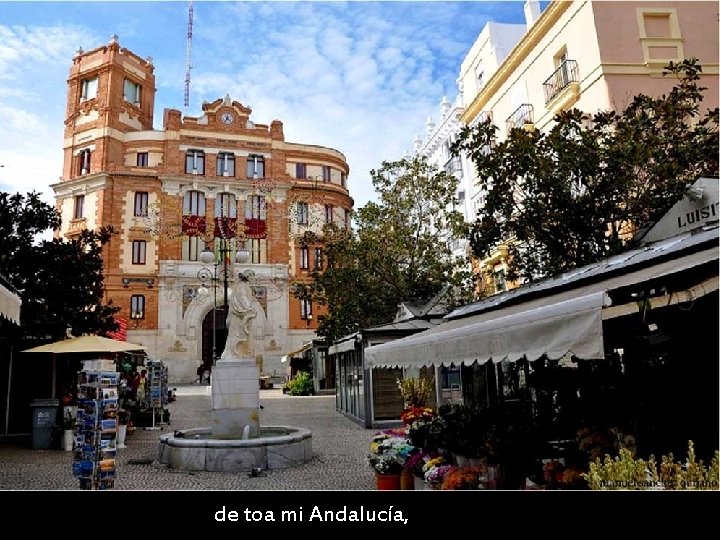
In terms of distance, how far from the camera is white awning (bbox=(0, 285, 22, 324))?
26.3 ft

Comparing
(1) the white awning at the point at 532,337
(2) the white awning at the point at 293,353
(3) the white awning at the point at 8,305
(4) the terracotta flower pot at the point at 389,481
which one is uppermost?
(2) the white awning at the point at 293,353

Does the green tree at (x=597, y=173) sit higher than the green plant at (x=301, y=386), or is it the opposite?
the green tree at (x=597, y=173)

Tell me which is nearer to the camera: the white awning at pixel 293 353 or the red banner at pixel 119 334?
the red banner at pixel 119 334

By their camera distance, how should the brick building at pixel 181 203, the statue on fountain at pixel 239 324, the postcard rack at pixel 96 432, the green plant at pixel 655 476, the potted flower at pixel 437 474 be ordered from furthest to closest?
the brick building at pixel 181 203 < the statue on fountain at pixel 239 324 < the postcard rack at pixel 96 432 < the potted flower at pixel 437 474 < the green plant at pixel 655 476

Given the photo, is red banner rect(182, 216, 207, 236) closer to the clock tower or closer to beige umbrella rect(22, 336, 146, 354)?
the clock tower

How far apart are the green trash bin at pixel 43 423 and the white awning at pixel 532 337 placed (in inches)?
374

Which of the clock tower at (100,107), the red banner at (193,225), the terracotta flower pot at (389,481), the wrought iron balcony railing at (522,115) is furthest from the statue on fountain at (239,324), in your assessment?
the clock tower at (100,107)

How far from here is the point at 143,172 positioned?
38.5 metres

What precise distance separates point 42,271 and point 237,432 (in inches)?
282

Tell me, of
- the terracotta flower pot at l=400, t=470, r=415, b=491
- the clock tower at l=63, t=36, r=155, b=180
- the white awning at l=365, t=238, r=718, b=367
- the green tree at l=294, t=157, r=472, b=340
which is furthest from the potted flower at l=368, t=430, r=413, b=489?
the clock tower at l=63, t=36, r=155, b=180

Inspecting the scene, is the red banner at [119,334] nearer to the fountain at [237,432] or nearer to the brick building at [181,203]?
the brick building at [181,203]

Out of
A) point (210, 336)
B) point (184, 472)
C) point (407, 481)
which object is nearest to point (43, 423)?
point (184, 472)

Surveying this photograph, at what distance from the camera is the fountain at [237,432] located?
9227 millimetres

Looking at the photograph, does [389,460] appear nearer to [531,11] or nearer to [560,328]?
[560,328]
